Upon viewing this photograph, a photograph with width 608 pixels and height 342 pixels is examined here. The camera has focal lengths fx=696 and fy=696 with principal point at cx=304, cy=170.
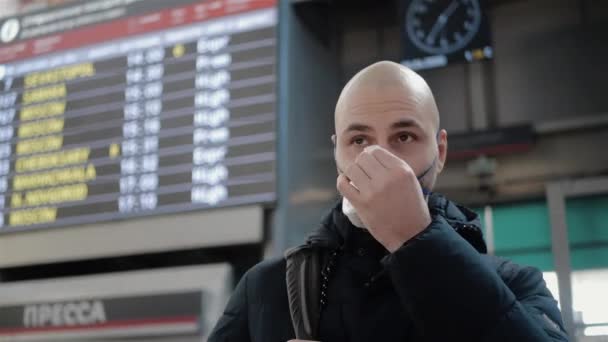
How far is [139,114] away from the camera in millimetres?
4695

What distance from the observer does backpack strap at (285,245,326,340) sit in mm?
993

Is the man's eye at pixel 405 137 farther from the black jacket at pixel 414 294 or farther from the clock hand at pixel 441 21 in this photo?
the clock hand at pixel 441 21

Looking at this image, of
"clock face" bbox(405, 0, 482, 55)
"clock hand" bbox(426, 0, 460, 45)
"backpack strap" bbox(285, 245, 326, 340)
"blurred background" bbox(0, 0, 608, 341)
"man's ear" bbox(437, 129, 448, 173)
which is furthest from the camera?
"clock hand" bbox(426, 0, 460, 45)

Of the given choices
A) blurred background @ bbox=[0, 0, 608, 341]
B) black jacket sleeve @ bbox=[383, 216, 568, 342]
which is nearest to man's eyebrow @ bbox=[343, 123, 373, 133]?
black jacket sleeve @ bbox=[383, 216, 568, 342]

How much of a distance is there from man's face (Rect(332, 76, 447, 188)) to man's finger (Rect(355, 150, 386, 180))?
177mm

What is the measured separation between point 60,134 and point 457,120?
288 centimetres

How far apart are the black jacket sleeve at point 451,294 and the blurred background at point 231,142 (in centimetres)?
326

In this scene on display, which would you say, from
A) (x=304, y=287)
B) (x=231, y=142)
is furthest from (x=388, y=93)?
(x=231, y=142)

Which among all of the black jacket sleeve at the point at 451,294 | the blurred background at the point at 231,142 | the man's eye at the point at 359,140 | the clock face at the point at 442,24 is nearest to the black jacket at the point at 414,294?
the black jacket sleeve at the point at 451,294

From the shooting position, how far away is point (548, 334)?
960mm

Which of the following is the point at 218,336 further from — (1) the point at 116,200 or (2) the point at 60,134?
(2) the point at 60,134

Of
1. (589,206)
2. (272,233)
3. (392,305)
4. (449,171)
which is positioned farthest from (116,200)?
(392,305)

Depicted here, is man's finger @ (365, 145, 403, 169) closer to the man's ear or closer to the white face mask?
the white face mask

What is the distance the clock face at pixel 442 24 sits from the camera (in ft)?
14.8
